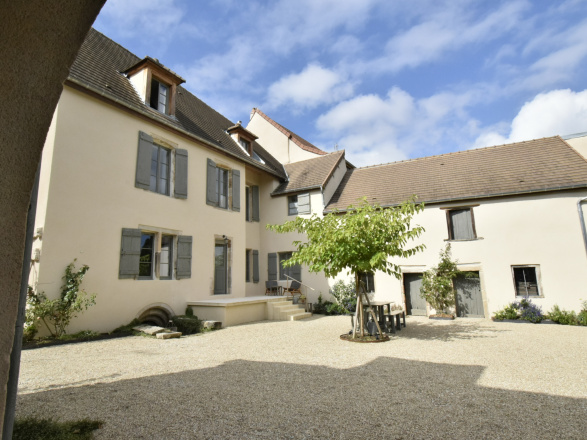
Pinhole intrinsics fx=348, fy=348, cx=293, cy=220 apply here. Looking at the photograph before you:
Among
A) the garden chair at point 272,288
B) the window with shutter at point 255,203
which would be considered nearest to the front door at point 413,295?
the garden chair at point 272,288

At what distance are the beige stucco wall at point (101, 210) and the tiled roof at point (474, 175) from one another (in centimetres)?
722

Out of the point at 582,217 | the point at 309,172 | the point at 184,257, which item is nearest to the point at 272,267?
the point at 309,172

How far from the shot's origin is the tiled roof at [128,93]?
8758 millimetres

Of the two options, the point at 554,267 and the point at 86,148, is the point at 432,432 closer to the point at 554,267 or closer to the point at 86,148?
the point at 86,148

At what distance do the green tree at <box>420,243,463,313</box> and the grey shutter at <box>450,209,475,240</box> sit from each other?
0.80 meters

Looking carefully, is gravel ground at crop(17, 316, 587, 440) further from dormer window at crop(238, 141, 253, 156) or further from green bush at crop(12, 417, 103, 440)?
dormer window at crop(238, 141, 253, 156)

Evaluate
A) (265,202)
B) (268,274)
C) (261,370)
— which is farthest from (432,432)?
(265,202)

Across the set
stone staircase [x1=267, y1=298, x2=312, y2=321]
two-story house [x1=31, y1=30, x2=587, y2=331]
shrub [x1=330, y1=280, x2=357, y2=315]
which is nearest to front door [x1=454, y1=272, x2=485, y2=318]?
two-story house [x1=31, y1=30, x2=587, y2=331]

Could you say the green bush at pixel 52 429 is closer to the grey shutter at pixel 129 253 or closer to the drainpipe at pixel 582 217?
the grey shutter at pixel 129 253

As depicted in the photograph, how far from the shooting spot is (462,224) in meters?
12.3

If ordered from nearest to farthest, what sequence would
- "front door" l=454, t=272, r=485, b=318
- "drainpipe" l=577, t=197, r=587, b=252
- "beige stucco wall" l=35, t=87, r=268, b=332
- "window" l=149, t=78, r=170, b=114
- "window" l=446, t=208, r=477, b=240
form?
"beige stucco wall" l=35, t=87, r=268, b=332 → "drainpipe" l=577, t=197, r=587, b=252 → "window" l=149, t=78, r=170, b=114 → "front door" l=454, t=272, r=485, b=318 → "window" l=446, t=208, r=477, b=240

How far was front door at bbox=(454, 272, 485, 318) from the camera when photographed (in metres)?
11.8

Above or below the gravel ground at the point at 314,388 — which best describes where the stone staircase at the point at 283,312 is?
above

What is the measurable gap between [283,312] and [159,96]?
7.90 metres
